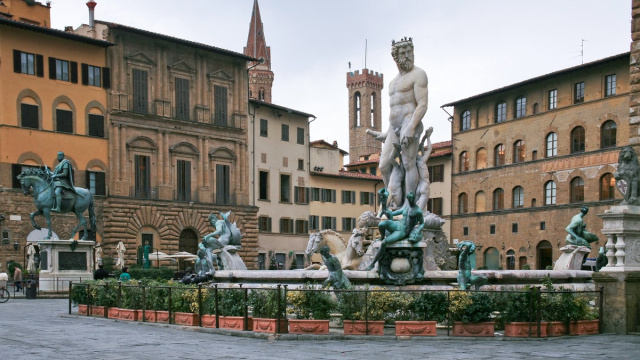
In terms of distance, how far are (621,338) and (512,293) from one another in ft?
6.49

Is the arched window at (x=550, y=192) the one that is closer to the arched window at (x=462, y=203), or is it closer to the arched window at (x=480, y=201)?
the arched window at (x=480, y=201)

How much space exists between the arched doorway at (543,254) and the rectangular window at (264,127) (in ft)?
71.2

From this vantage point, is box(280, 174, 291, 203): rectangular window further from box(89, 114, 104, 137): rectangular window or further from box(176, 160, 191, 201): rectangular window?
box(89, 114, 104, 137): rectangular window

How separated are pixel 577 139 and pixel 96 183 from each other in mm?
32256

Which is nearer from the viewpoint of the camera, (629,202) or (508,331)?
(508,331)

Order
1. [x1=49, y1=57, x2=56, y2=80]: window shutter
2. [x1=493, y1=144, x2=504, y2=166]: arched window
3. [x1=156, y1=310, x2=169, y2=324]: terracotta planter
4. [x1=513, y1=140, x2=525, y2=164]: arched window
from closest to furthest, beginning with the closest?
[x1=156, y1=310, x2=169, y2=324]: terracotta planter, [x1=49, y1=57, x2=56, y2=80]: window shutter, [x1=513, y1=140, x2=525, y2=164]: arched window, [x1=493, y1=144, x2=504, y2=166]: arched window

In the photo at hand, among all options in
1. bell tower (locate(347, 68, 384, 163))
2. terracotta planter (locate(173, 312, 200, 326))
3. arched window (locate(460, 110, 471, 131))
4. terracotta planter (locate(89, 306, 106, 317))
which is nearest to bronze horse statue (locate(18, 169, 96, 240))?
terracotta planter (locate(89, 306, 106, 317))

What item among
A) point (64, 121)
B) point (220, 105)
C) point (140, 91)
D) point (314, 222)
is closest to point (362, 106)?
point (314, 222)

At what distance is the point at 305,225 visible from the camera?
6506cm

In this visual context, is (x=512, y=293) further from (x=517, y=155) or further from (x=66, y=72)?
(x=517, y=155)

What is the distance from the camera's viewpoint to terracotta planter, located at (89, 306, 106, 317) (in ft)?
62.2

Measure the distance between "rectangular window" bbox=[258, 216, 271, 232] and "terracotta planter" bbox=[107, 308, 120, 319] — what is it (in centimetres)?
4195

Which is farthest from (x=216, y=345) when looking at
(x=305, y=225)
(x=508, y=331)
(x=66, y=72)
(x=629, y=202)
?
(x=305, y=225)

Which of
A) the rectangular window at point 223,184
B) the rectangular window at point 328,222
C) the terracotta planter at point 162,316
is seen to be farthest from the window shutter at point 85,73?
the terracotta planter at point 162,316
